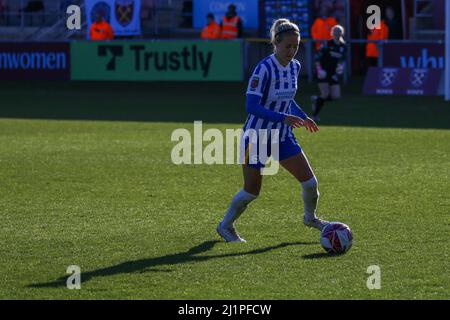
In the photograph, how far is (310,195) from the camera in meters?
10.9

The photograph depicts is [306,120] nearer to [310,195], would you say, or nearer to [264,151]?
[264,151]

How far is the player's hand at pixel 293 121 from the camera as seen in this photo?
1009cm

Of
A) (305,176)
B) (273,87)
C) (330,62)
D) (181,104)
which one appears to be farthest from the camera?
(181,104)

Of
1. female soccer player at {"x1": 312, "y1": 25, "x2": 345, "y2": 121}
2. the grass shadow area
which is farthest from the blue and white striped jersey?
female soccer player at {"x1": 312, "y1": 25, "x2": 345, "y2": 121}

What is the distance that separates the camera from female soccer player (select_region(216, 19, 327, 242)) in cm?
1031

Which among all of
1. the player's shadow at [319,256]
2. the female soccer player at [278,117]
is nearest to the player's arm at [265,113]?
the female soccer player at [278,117]

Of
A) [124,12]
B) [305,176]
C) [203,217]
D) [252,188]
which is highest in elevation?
[124,12]

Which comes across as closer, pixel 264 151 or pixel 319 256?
pixel 319 256

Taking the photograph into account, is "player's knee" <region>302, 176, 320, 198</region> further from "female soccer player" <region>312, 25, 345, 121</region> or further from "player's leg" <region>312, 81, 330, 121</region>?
"female soccer player" <region>312, 25, 345, 121</region>

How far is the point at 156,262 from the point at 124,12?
2697cm

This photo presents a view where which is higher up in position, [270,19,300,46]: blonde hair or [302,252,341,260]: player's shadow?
[270,19,300,46]: blonde hair

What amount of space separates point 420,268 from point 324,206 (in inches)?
142

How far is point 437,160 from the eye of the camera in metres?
17.4

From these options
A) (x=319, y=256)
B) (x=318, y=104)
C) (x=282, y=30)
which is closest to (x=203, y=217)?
(x=319, y=256)
